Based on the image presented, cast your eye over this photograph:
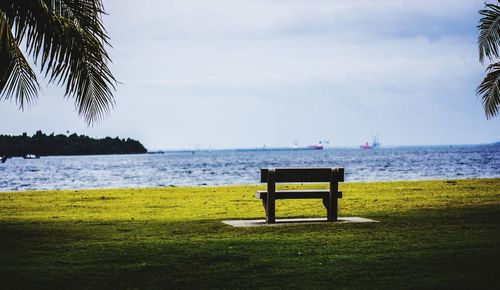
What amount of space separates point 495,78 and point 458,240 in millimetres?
8901

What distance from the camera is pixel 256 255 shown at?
8664 millimetres

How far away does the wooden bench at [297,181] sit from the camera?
12.0m

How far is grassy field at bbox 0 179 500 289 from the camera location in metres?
7.13

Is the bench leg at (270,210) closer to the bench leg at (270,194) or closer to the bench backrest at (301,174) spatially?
the bench leg at (270,194)

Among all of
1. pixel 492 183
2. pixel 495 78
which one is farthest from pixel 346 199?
pixel 492 183

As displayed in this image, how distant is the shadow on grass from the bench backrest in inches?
36.9

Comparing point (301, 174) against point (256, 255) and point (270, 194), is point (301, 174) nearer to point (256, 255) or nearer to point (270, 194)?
point (270, 194)

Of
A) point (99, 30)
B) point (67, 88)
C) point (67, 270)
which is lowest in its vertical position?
point (67, 270)

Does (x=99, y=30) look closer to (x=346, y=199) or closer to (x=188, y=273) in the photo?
(x=188, y=273)

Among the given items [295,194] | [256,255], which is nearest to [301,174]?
[295,194]

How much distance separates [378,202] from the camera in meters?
17.8

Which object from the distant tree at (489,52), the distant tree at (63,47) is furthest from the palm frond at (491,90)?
the distant tree at (63,47)

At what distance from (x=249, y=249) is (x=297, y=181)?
3.09m

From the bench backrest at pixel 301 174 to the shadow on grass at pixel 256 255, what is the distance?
94 centimetres
